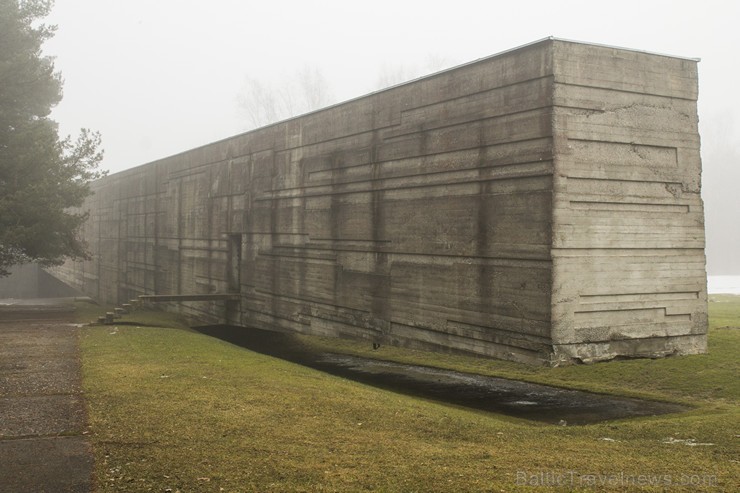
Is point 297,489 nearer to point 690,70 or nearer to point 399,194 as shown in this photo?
point 399,194

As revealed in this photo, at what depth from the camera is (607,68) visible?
1124 centimetres

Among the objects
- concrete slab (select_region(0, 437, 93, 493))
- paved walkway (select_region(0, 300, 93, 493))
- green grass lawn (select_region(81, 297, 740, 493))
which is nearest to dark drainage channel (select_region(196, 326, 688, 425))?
green grass lawn (select_region(81, 297, 740, 493))

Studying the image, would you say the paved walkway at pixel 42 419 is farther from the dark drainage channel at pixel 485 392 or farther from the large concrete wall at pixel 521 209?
the dark drainage channel at pixel 485 392

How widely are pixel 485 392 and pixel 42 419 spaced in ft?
32.9

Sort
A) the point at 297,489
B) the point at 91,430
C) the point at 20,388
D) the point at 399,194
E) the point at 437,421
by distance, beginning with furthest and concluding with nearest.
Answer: the point at 399,194 < the point at 20,388 < the point at 437,421 < the point at 91,430 < the point at 297,489

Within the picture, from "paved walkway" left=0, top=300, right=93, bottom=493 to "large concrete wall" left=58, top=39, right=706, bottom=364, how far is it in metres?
6.75

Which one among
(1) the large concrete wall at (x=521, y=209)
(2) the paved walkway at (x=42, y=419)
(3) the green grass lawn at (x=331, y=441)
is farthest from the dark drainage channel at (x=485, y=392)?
(2) the paved walkway at (x=42, y=419)

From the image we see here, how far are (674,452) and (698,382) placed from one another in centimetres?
797

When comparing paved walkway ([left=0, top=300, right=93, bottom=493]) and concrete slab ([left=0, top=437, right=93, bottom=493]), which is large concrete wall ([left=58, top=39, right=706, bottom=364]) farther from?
concrete slab ([left=0, top=437, right=93, bottom=493])

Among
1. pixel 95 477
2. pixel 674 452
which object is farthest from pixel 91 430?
pixel 674 452

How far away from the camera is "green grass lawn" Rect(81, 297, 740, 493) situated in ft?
20.9

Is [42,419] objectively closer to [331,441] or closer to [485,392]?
[331,441]

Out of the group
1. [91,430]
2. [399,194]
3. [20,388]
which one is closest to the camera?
[91,430]

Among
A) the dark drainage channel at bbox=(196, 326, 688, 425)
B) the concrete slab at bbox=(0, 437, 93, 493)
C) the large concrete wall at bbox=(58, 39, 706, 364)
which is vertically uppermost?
the large concrete wall at bbox=(58, 39, 706, 364)
